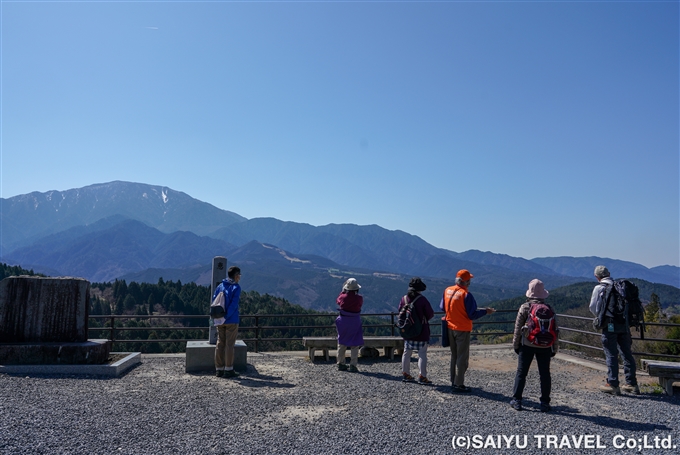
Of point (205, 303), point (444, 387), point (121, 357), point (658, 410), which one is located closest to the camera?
point (658, 410)

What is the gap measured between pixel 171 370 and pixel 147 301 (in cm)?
6057

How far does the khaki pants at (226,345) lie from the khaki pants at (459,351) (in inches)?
148

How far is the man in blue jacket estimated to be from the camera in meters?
8.35

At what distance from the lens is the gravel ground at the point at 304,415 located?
498 cm

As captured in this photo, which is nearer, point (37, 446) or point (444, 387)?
point (37, 446)

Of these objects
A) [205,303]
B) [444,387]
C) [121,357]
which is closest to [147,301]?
[205,303]

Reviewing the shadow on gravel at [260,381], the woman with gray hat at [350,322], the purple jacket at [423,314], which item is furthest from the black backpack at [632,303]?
the shadow on gravel at [260,381]

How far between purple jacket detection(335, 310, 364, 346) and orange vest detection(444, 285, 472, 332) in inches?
88.9

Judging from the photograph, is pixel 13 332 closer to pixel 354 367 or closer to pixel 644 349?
pixel 354 367

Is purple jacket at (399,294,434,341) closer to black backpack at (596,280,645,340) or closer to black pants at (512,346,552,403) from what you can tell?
black pants at (512,346,552,403)

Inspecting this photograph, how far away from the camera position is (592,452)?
16.2 feet

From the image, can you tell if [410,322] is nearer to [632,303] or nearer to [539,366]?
[539,366]

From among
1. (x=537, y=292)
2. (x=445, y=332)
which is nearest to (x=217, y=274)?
(x=445, y=332)

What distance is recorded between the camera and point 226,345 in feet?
27.6
